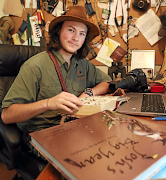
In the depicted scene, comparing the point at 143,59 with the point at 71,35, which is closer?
the point at 71,35

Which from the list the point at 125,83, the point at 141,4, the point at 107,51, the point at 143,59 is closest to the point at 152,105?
the point at 125,83

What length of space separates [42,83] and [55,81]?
0.24ft

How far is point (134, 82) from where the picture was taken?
995 millimetres

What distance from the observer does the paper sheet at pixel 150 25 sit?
1.58 m

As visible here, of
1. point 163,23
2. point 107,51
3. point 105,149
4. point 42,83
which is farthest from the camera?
point 107,51

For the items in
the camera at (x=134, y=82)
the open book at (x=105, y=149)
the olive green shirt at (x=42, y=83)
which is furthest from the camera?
the camera at (x=134, y=82)

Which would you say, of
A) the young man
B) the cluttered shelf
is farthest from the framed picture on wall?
the young man

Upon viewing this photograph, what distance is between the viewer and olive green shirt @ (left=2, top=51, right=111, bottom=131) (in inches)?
30.3

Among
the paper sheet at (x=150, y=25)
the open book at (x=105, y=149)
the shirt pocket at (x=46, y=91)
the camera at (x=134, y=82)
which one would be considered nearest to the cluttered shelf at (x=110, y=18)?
the paper sheet at (x=150, y=25)

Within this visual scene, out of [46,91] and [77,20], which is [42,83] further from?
[77,20]

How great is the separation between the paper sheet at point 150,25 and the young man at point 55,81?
2.40 ft

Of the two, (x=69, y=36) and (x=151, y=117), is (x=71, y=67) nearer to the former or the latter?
(x=69, y=36)

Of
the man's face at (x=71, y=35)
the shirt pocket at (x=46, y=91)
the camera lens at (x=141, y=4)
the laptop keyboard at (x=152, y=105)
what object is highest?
the camera lens at (x=141, y=4)

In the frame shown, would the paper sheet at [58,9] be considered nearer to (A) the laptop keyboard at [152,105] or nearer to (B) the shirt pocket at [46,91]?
(B) the shirt pocket at [46,91]
